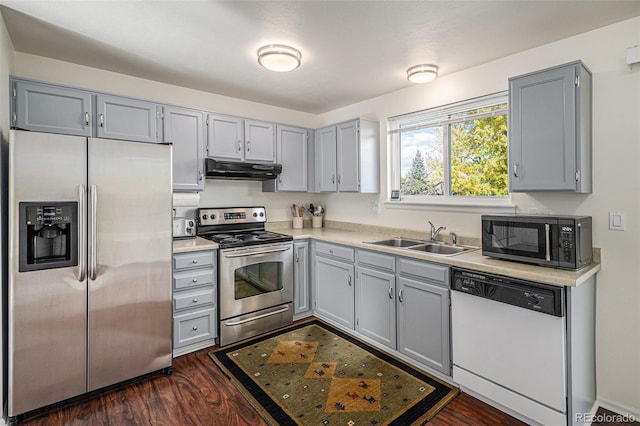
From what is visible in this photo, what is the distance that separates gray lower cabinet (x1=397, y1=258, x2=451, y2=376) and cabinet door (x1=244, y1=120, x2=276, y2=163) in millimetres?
1943

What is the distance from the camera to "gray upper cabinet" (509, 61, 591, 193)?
2.02m

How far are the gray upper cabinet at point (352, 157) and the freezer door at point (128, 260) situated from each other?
6.08 feet

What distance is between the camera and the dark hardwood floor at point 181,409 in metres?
2.00

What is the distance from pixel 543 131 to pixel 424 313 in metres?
1.49

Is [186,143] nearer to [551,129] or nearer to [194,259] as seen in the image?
[194,259]

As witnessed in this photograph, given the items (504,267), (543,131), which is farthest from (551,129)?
(504,267)

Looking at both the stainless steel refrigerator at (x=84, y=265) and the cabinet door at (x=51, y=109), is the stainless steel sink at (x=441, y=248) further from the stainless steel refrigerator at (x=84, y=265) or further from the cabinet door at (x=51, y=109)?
the cabinet door at (x=51, y=109)

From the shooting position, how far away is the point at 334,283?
3.32 metres

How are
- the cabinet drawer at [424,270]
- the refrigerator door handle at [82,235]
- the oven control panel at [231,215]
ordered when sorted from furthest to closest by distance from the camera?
the oven control panel at [231,215]
the cabinet drawer at [424,270]
the refrigerator door handle at [82,235]

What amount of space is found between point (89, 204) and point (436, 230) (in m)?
2.78

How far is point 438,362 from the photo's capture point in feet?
7.88

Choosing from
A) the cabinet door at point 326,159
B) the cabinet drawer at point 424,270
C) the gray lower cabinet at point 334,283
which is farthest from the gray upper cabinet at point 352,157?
the cabinet drawer at point 424,270

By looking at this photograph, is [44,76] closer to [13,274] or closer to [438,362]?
[13,274]

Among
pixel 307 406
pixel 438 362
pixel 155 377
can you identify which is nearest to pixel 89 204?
pixel 155 377
